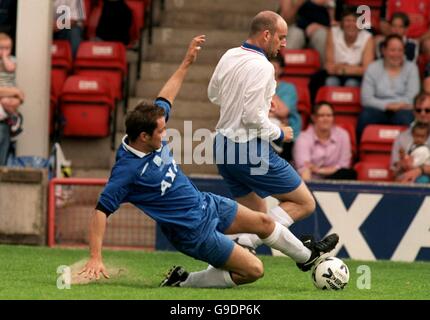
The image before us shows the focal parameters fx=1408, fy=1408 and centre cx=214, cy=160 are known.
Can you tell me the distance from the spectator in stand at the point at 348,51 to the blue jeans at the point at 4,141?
3.70 meters

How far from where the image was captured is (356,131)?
15.5 meters

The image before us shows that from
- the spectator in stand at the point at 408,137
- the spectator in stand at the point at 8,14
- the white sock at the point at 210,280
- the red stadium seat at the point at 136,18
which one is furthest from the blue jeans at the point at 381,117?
the white sock at the point at 210,280

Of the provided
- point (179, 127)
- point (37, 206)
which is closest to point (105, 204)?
point (37, 206)

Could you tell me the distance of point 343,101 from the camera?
51.2 ft

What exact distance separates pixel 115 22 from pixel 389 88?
11.3 feet

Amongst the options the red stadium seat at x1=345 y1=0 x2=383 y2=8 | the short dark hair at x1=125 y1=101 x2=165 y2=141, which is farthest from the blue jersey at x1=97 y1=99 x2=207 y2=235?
the red stadium seat at x1=345 y1=0 x2=383 y2=8

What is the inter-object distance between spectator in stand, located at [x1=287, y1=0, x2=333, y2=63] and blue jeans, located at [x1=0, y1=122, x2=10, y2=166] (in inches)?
146

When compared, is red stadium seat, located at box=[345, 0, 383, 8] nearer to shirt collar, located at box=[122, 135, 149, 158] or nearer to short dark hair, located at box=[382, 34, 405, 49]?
short dark hair, located at box=[382, 34, 405, 49]

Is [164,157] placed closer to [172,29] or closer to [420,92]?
[420,92]

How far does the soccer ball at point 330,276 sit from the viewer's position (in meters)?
9.77

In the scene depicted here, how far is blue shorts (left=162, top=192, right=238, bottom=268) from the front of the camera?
9.52 metres

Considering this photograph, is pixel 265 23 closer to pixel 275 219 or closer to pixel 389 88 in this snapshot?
pixel 275 219

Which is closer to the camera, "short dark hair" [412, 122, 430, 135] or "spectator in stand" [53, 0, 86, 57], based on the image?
"short dark hair" [412, 122, 430, 135]
